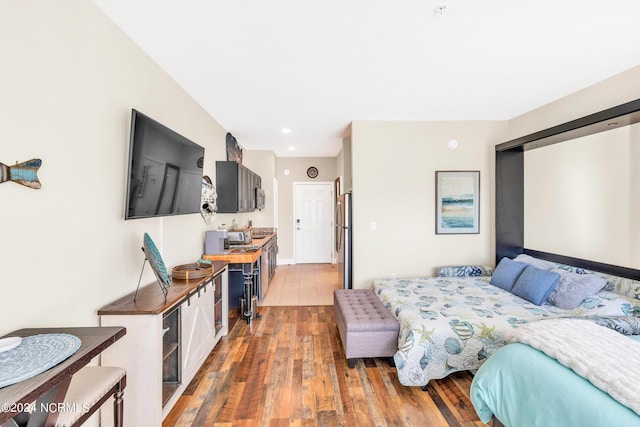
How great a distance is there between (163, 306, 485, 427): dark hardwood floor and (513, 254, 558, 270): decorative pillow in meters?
1.62

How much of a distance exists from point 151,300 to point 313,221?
5139 mm

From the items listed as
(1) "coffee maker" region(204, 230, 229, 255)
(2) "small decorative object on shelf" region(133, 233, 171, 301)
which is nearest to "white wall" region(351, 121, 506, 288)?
(1) "coffee maker" region(204, 230, 229, 255)

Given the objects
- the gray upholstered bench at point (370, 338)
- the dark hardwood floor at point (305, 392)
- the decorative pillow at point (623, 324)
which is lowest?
the dark hardwood floor at point (305, 392)

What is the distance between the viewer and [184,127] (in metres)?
2.87

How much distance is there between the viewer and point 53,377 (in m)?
0.95

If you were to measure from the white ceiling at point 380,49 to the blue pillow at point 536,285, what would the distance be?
6.30 ft

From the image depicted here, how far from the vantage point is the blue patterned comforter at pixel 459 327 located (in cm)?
221

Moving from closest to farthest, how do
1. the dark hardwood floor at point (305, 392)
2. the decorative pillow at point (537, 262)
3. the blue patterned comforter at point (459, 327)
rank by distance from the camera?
the dark hardwood floor at point (305, 392) → the blue patterned comforter at point (459, 327) → the decorative pillow at point (537, 262)

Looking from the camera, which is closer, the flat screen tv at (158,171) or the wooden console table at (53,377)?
the wooden console table at (53,377)

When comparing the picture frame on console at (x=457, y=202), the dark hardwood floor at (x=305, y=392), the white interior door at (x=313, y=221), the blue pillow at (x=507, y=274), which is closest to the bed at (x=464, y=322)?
the dark hardwood floor at (x=305, y=392)

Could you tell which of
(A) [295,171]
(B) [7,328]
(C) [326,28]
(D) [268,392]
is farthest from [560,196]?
(A) [295,171]

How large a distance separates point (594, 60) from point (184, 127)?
379 centimetres

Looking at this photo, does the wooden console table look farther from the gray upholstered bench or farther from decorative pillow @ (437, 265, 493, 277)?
decorative pillow @ (437, 265, 493, 277)

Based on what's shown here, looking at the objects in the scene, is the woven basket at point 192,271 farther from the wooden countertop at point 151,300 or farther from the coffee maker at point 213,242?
the coffee maker at point 213,242
